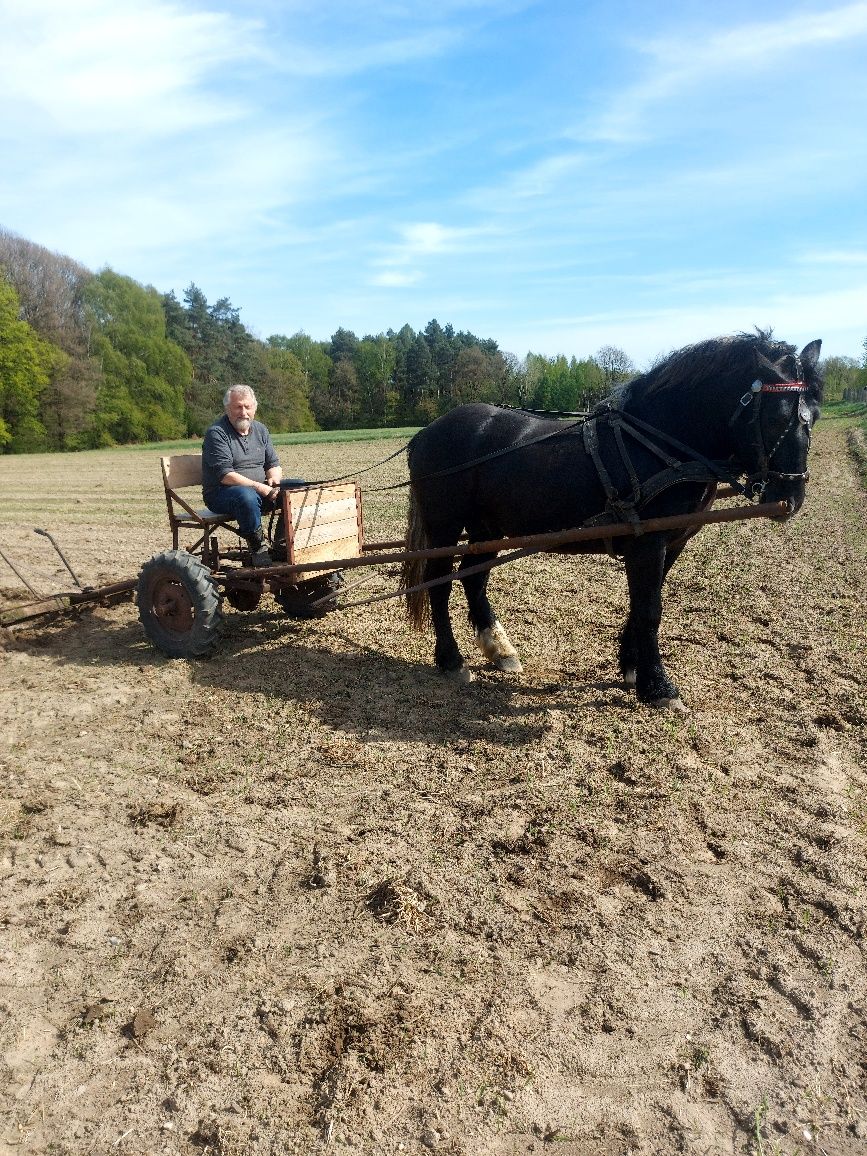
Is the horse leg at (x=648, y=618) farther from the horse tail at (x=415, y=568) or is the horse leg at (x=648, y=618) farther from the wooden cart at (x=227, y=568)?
the horse tail at (x=415, y=568)

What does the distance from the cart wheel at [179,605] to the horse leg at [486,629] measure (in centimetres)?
209

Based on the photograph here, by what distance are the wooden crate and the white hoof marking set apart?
1420 mm

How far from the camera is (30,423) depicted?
52969 mm

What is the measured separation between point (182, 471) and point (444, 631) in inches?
116

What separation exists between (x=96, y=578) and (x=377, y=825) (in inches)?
282

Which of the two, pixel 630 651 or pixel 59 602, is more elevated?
pixel 59 602

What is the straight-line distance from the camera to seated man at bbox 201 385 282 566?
21.2 feet

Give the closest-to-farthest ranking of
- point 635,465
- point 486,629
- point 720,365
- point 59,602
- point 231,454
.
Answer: point 720,365, point 635,465, point 486,629, point 231,454, point 59,602

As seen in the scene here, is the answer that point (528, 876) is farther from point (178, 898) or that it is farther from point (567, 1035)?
point (178, 898)

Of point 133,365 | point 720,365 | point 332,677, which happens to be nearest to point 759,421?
point 720,365

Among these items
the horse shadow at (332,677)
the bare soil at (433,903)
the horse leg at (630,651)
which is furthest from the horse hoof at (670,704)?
the horse shadow at (332,677)

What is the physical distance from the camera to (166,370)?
63.9 meters

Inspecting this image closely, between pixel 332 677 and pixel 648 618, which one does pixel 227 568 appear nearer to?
pixel 332 677

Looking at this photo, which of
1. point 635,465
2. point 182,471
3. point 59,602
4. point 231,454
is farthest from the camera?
point 59,602
